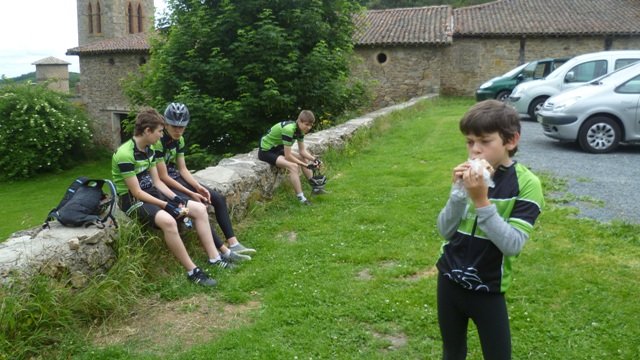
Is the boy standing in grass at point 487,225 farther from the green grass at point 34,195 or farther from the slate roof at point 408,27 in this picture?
the slate roof at point 408,27

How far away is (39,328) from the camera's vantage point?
10.7 ft

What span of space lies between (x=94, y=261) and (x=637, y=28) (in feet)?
80.6

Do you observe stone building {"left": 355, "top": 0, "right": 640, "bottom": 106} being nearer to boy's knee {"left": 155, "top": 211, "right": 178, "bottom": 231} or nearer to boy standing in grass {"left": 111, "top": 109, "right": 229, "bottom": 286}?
boy standing in grass {"left": 111, "top": 109, "right": 229, "bottom": 286}

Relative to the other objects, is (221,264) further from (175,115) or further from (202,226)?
(175,115)

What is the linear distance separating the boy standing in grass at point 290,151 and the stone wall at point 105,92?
25823 mm

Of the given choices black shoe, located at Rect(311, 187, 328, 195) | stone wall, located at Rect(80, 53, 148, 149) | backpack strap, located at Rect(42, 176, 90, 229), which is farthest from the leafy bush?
backpack strap, located at Rect(42, 176, 90, 229)

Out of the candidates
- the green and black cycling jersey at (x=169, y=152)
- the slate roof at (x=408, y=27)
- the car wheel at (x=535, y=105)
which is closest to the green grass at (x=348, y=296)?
the green and black cycling jersey at (x=169, y=152)

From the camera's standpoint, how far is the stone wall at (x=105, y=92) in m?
30.9

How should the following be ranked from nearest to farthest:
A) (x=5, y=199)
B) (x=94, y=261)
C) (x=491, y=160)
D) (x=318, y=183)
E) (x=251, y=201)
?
(x=491, y=160) → (x=94, y=261) → (x=251, y=201) → (x=318, y=183) → (x=5, y=199)

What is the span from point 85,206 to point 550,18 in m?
24.9

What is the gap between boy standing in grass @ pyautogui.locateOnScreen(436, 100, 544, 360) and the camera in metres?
2.07

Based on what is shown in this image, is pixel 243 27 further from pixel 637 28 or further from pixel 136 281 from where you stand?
pixel 637 28

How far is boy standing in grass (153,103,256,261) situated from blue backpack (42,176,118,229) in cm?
73

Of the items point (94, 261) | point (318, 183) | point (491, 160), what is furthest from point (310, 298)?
point (318, 183)
